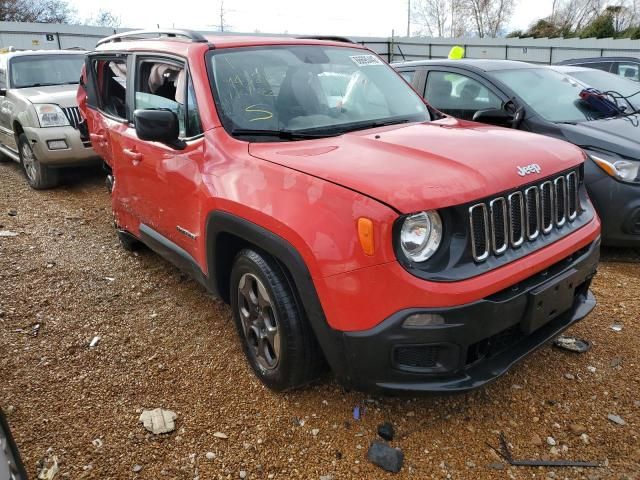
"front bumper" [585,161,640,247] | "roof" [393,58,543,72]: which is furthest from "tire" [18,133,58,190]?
"front bumper" [585,161,640,247]

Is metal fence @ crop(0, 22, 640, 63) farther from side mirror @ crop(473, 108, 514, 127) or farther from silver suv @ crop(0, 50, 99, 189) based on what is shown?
side mirror @ crop(473, 108, 514, 127)

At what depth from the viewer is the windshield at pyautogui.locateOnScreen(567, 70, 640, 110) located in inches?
235

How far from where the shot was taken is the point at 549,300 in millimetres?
2312

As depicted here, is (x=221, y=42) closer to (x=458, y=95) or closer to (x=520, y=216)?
(x=520, y=216)

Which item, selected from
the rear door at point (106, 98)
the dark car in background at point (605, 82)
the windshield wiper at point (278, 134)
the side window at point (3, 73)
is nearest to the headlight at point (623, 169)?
the dark car in background at point (605, 82)

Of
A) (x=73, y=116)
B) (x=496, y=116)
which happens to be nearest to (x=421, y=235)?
(x=496, y=116)

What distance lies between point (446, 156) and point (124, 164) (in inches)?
99.8

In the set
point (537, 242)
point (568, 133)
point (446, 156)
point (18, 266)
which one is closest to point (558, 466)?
point (537, 242)

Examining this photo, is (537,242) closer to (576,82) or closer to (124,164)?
(124,164)

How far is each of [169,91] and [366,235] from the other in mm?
1924

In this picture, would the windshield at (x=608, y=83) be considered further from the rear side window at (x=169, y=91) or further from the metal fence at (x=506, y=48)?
the metal fence at (x=506, y=48)

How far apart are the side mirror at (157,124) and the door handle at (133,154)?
645 millimetres

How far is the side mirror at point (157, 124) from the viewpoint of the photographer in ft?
9.21

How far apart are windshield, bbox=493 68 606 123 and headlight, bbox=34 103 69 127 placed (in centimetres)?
520
